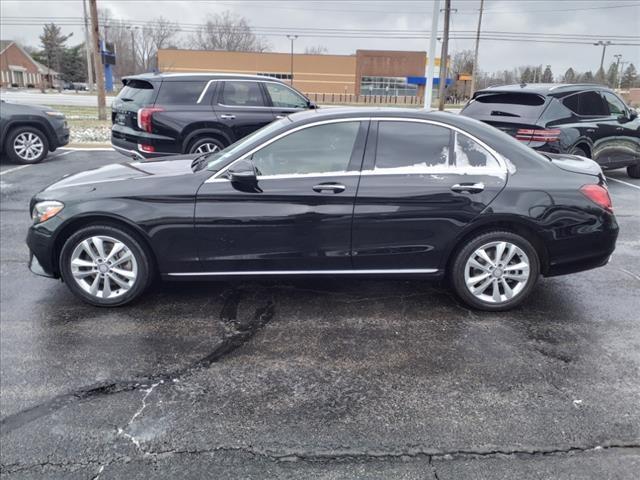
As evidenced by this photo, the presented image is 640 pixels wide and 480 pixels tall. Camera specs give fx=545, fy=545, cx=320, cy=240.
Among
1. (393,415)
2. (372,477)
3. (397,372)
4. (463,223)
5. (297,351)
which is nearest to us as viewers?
(372,477)

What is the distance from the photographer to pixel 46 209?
4.36 m

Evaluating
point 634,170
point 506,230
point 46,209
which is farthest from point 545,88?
point 46,209

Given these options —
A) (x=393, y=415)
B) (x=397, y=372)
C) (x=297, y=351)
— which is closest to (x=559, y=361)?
(x=397, y=372)

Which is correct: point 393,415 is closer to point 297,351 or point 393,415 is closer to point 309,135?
point 297,351

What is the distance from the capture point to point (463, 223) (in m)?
4.29

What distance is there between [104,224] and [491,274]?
3.11m

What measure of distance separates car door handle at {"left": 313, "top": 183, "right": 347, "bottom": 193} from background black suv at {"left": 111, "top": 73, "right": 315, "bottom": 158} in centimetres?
527

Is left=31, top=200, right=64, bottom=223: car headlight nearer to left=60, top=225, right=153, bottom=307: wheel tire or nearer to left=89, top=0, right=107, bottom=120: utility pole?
left=60, top=225, right=153, bottom=307: wheel tire

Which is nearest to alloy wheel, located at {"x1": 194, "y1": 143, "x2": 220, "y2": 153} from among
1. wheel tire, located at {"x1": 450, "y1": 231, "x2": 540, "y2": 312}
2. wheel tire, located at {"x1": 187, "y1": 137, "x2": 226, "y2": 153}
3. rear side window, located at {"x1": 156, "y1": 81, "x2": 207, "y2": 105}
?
wheel tire, located at {"x1": 187, "y1": 137, "x2": 226, "y2": 153}

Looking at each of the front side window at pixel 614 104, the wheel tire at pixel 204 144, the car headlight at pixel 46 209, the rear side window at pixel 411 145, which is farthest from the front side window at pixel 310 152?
the front side window at pixel 614 104

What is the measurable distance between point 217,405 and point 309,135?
2221 mm

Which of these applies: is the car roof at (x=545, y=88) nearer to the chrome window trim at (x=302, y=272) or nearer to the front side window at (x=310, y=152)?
the front side window at (x=310, y=152)

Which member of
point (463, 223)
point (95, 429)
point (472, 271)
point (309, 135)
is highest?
point (309, 135)

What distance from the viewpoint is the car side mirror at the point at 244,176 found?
13.5ft
